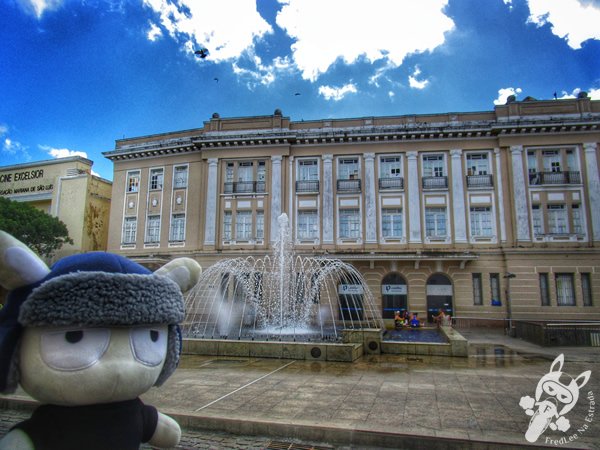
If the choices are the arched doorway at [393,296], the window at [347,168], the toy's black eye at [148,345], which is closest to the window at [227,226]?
the window at [347,168]

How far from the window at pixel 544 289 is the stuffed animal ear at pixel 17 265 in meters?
25.6

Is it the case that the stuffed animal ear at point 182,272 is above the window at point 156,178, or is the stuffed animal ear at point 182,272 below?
below

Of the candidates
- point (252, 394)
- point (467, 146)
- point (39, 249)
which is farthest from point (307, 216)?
point (252, 394)

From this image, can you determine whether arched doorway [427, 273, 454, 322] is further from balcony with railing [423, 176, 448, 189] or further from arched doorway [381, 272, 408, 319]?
balcony with railing [423, 176, 448, 189]

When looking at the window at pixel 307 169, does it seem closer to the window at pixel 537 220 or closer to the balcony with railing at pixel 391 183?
the balcony with railing at pixel 391 183

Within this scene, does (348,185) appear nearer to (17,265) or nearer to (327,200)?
(327,200)

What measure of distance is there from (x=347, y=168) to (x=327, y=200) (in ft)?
8.06

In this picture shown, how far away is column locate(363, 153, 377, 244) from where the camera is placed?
25419mm

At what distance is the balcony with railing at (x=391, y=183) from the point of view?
25.8 meters

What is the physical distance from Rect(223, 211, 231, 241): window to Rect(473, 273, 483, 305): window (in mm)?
14646

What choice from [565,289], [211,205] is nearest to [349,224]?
[211,205]

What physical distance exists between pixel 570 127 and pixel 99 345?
27657 millimetres

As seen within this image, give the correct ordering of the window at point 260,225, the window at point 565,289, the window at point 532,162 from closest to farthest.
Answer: the window at point 565,289 < the window at point 532,162 < the window at point 260,225

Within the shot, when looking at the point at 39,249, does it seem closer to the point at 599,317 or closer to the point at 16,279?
the point at 16,279
